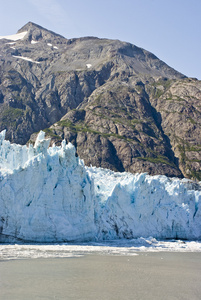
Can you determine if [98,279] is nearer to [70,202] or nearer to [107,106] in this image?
[70,202]

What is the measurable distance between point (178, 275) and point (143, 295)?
6.88m

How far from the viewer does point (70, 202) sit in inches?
1452

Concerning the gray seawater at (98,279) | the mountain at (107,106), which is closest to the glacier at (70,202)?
the gray seawater at (98,279)

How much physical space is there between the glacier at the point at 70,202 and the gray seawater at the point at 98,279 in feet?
20.1

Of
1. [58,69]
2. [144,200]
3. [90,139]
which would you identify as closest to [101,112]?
[90,139]

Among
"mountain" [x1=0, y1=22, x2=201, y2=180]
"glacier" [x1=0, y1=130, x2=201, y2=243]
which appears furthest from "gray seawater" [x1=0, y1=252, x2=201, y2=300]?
"mountain" [x1=0, y1=22, x2=201, y2=180]

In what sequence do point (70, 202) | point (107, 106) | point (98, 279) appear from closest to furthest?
point (98, 279) < point (70, 202) < point (107, 106)

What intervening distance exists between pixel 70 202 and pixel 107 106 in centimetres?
9771

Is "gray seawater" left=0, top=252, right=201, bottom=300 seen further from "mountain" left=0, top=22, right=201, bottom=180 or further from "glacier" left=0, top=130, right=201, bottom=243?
"mountain" left=0, top=22, right=201, bottom=180

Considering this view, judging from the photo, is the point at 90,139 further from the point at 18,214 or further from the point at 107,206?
the point at 18,214

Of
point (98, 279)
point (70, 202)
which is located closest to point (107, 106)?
point (70, 202)

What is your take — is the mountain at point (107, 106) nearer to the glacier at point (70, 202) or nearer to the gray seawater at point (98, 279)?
the glacier at point (70, 202)

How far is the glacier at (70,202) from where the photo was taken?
33.3 metres

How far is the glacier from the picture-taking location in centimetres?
3331
